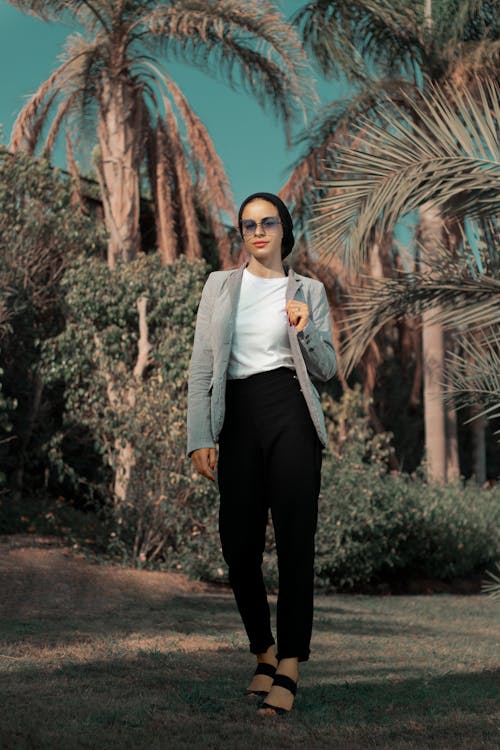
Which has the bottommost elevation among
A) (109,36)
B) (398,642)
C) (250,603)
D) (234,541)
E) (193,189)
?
(398,642)

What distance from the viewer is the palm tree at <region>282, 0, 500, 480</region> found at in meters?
13.0

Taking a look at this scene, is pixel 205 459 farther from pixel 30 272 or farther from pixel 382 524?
pixel 30 272

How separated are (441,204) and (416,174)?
1.34 ft

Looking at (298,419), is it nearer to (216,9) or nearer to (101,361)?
(101,361)

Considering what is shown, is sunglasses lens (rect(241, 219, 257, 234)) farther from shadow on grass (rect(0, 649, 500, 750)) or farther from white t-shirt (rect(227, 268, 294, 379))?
shadow on grass (rect(0, 649, 500, 750))

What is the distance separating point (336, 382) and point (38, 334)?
5791 millimetres

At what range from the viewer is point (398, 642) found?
666 centimetres

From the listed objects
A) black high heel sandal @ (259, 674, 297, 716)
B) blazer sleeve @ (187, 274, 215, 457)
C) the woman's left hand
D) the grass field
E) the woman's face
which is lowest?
the grass field

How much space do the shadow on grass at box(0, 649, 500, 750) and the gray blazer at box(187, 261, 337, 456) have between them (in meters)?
0.97

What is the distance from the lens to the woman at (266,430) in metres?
3.67

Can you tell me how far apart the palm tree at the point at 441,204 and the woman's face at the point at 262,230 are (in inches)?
133

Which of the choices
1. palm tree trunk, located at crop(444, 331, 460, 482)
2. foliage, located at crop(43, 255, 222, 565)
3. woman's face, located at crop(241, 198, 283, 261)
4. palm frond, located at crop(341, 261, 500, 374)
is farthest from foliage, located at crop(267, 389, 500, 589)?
woman's face, located at crop(241, 198, 283, 261)

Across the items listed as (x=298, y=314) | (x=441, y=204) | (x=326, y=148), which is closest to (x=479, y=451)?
(x=326, y=148)

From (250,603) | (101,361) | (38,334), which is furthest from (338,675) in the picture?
(38,334)
